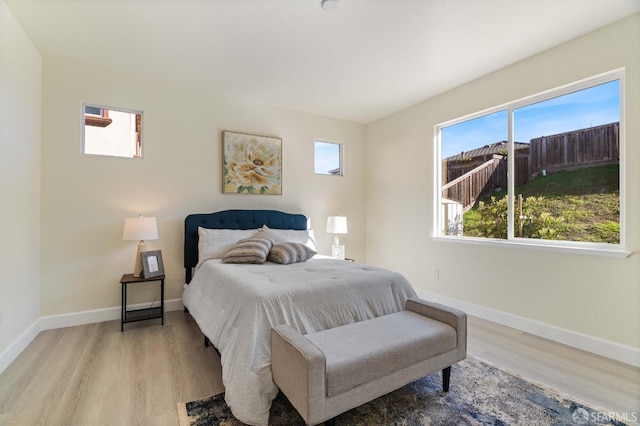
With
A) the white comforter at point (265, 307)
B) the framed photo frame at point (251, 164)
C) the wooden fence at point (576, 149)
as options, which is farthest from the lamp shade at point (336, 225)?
the wooden fence at point (576, 149)

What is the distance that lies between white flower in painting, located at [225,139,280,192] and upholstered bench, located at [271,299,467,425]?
260cm

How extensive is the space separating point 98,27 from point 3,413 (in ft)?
9.29

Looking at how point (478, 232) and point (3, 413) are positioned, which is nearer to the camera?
point (3, 413)

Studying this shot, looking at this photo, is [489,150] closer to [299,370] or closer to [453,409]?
[453,409]

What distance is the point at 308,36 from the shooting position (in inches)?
101

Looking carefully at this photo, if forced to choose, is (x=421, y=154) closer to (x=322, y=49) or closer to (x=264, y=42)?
(x=322, y=49)

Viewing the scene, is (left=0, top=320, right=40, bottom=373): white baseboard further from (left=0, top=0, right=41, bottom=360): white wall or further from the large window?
the large window

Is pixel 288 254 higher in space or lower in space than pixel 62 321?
higher

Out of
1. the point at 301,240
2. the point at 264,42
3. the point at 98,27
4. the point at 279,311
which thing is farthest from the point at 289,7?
the point at 301,240

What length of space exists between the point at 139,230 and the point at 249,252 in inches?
45.4

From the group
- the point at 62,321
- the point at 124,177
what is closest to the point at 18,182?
the point at 124,177

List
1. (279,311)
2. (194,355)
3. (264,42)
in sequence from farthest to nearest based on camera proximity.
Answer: (264,42) → (194,355) → (279,311)

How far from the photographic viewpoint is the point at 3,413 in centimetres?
170

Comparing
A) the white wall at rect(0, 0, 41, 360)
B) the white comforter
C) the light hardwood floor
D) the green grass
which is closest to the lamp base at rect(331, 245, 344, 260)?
the white comforter
